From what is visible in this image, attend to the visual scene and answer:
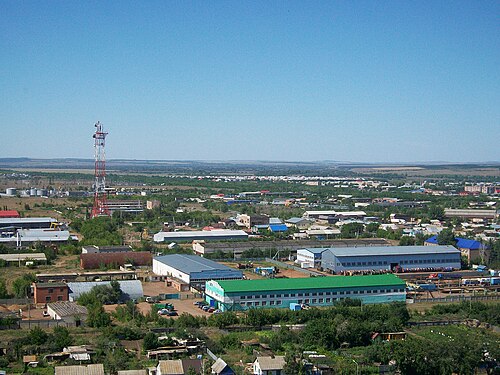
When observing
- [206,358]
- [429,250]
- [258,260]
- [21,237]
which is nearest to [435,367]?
[206,358]

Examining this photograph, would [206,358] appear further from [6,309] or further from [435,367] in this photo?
[6,309]

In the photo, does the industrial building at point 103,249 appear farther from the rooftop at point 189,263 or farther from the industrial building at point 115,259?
the rooftop at point 189,263

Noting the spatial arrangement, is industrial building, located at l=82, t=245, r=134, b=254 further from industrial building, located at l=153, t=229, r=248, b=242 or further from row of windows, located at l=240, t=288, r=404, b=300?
row of windows, located at l=240, t=288, r=404, b=300

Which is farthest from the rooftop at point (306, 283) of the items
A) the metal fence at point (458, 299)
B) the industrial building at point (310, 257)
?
the industrial building at point (310, 257)

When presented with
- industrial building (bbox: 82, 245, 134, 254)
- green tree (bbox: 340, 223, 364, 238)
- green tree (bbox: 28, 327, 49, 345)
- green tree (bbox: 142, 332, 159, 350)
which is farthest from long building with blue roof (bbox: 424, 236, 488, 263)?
green tree (bbox: 28, 327, 49, 345)

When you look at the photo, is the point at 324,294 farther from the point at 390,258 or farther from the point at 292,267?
the point at 292,267

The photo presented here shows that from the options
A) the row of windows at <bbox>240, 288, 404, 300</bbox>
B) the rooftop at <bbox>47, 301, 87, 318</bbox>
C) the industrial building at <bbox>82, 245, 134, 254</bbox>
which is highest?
the industrial building at <bbox>82, 245, 134, 254</bbox>
